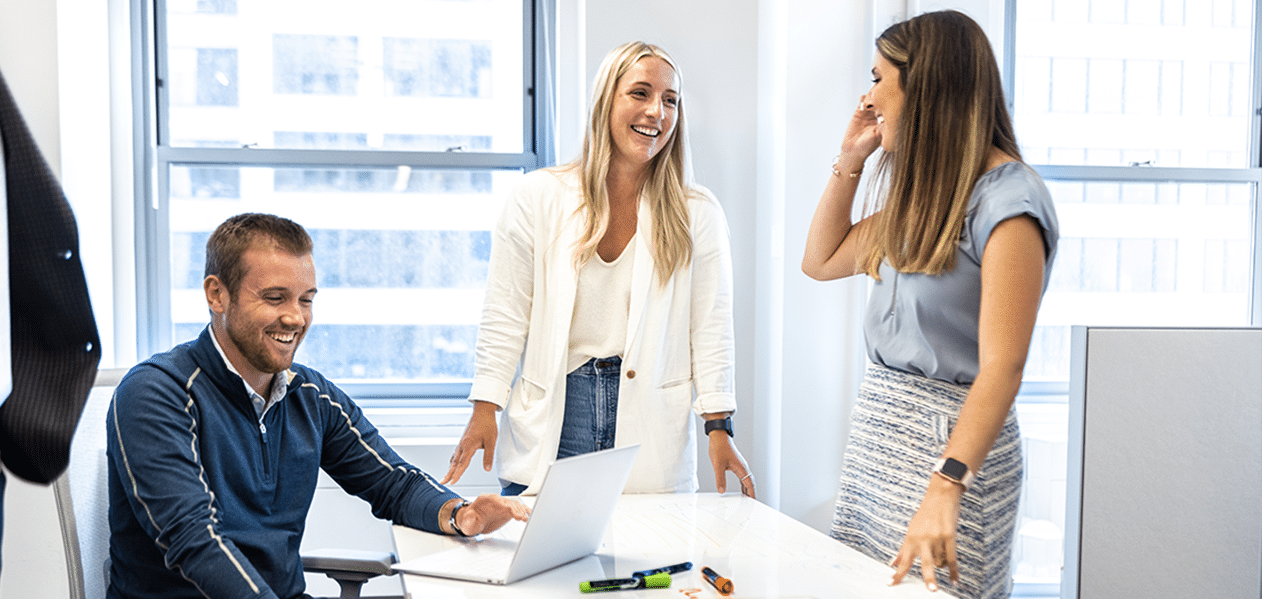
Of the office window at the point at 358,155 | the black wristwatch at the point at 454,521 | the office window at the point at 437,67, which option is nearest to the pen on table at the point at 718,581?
the black wristwatch at the point at 454,521

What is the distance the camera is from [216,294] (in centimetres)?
148

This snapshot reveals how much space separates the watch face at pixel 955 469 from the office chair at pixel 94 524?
2.84ft

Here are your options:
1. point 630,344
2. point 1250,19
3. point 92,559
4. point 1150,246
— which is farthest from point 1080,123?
point 92,559

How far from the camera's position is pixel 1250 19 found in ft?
10.3

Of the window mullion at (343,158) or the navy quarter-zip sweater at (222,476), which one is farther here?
the window mullion at (343,158)

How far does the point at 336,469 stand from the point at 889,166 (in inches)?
45.2

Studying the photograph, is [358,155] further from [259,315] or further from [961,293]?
[961,293]

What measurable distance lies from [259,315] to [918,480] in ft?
3.57

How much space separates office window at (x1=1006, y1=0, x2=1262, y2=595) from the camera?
10.2 ft

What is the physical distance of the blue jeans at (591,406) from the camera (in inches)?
74.2

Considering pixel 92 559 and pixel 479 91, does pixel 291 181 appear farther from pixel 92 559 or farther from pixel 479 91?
pixel 92 559

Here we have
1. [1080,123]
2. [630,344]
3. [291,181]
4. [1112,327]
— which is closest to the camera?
[1112,327]

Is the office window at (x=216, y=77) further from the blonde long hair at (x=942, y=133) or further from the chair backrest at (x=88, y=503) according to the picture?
the blonde long hair at (x=942, y=133)

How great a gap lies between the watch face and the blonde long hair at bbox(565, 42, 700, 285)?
89cm
